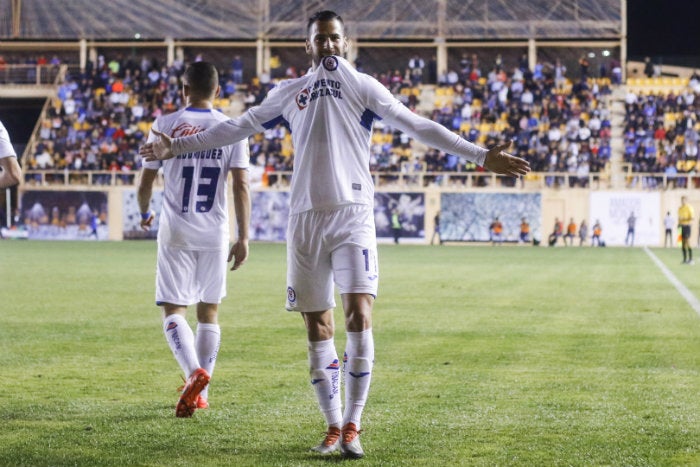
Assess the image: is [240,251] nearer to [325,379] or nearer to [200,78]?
[200,78]

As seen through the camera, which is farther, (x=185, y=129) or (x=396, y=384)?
(x=396, y=384)

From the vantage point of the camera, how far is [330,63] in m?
5.91

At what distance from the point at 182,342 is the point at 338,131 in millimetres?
2012

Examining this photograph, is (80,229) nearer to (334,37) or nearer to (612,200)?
(612,200)

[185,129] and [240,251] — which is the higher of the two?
[185,129]

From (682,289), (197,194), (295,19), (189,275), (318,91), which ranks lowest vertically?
(682,289)

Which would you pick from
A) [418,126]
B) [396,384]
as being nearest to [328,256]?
[418,126]

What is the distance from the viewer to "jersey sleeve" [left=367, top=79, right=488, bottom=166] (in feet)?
19.1

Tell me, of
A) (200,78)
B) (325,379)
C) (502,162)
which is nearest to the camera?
(502,162)

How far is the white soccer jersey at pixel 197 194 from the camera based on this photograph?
743 cm

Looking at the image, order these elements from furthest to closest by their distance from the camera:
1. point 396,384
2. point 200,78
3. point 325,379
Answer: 1. point 396,384
2. point 200,78
3. point 325,379

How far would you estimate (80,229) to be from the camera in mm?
50750

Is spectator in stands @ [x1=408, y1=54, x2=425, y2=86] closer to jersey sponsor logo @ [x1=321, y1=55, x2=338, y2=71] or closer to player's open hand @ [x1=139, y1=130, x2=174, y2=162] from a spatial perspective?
player's open hand @ [x1=139, y1=130, x2=174, y2=162]

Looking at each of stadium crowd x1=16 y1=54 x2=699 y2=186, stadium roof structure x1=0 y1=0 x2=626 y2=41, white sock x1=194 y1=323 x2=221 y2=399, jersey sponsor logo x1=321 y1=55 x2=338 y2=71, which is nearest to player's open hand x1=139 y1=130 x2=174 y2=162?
jersey sponsor logo x1=321 y1=55 x2=338 y2=71
